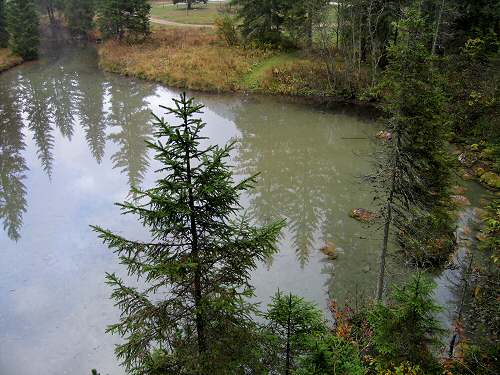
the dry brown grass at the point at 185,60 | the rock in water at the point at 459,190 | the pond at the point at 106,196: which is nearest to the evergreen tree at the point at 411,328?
the pond at the point at 106,196

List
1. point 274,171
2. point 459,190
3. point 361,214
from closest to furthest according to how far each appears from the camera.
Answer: point 361,214 < point 459,190 < point 274,171

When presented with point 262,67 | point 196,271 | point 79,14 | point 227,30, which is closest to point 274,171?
point 196,271

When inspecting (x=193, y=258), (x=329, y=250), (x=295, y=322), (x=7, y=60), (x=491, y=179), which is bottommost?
(x=329, y=250)

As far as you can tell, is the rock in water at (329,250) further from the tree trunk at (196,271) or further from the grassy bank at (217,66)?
the grassy bank at (217,66)

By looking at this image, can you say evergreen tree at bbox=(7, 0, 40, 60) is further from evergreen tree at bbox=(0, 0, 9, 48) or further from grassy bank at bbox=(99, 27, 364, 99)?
grassy bank at bbox=(99, 27, 364, 99)

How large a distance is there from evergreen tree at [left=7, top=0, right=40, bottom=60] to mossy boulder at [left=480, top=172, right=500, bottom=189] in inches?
2092

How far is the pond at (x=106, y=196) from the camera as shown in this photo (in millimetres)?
17406

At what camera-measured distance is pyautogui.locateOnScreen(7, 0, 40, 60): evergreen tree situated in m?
53.9

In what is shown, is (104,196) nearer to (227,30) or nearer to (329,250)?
(329,250)

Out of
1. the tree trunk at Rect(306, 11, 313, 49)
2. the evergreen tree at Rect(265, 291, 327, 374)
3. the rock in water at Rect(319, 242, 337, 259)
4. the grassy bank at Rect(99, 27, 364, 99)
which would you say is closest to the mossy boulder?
the rock in water at Rect(319, 242, 337, 259)

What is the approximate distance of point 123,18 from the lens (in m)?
54.1

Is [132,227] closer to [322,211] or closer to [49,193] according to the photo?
[49,193]

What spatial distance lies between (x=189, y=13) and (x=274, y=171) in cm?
5171

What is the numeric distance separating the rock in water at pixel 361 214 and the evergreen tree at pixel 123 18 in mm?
41662
